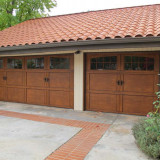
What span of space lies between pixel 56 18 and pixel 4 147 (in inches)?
299

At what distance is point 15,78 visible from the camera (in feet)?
25.2

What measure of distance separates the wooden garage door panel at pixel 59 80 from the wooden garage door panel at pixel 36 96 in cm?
61

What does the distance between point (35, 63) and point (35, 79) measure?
65 cm

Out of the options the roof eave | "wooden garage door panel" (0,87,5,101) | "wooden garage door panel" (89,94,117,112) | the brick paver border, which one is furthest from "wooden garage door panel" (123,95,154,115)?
"wooden garage door panel" (0,87,5,101)

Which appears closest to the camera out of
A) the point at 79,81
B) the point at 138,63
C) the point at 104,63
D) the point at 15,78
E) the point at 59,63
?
the point at 138,63

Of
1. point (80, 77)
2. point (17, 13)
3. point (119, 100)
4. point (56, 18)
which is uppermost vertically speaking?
point (17, 13)

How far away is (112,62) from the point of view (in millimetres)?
5855

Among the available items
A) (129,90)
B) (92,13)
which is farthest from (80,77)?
(92,13)

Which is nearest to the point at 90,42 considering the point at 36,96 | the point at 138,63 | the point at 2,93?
the point at 138,63

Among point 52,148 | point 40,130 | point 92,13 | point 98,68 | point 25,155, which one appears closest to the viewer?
point 25,155

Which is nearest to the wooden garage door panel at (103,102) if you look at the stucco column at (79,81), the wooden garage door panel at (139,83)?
the stucco column at (79,81)

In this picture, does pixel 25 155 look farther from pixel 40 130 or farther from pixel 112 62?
pixel 112 62

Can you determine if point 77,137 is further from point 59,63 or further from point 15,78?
point 15,78

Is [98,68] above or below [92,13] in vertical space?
below
